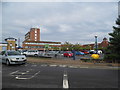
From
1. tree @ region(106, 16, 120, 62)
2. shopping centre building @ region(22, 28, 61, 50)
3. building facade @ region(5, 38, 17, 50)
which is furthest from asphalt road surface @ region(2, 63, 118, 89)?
shopping centre building @ region(22, 28, 61, 50)

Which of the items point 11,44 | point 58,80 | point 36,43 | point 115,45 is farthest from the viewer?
point 36,43

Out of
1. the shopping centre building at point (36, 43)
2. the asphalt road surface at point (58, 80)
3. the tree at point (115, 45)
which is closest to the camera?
the asphalt road surface at point (58, 80)

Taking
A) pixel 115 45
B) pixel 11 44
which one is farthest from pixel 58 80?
pixel 11 44

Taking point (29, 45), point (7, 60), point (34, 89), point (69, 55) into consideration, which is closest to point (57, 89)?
point (34, 89)

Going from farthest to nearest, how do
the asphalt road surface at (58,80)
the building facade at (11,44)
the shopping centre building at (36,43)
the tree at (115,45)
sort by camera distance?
1. the shopping centre building at (36,43)
2. the building facade at (11,44)
3. the tree at (115,45)
4. the asphalt road surface at (58,80)

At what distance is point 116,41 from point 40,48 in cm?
8565

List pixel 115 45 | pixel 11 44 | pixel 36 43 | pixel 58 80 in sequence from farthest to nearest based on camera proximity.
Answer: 1. pixel 36 43
2. pixel 11 44
3. pixel 115 45
4. pixel 58 80

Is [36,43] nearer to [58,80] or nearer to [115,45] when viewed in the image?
[115,45]

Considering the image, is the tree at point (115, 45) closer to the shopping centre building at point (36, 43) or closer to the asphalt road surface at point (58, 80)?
the asphalt road surface at point (58, 80)

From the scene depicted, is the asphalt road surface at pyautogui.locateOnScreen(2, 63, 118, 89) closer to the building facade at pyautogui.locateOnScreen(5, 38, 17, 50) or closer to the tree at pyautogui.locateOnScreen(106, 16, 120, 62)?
the tree at pyautogui.locateOnScreen(106, 16, 120, 62)

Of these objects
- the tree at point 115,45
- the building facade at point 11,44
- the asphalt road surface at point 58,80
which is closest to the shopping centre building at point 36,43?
the building facade at point 11,44

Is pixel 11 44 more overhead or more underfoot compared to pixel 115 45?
more overhead

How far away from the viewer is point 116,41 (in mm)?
15305

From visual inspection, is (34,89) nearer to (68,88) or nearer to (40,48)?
(68,88)
